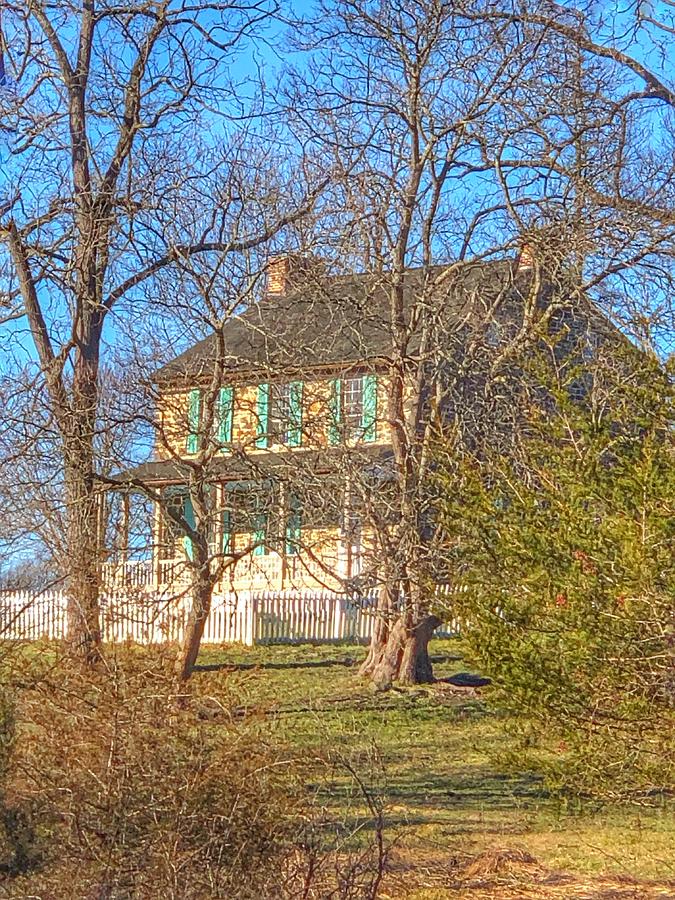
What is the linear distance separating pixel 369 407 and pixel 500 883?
24.2ft

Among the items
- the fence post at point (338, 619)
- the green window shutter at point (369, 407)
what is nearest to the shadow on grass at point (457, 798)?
the green window shutter at point (369, 407)

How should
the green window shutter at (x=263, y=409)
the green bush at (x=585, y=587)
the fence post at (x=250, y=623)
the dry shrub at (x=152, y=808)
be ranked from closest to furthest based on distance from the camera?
the green bush at (x=585, y=587) → the dry shrub at (x=152, y=808) → the green window shutter at (x=263, y=409) → the fence post at (x=250, y=623)

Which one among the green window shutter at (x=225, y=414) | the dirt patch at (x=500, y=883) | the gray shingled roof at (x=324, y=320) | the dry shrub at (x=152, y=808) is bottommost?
the dirt patch at (x=500, y=883)

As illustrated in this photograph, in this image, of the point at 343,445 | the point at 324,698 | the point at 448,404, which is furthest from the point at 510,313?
the point at 324,698

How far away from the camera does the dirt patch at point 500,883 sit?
730 cm

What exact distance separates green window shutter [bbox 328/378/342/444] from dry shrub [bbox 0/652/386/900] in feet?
24.5

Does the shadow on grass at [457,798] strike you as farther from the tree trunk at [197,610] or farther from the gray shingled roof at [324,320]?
the gray shingled roof at [324,320]

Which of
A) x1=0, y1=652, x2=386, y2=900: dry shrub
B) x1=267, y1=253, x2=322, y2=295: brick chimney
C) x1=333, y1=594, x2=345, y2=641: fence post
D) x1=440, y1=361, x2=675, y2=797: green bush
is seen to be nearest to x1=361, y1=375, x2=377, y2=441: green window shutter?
x1=267, y1=253, x2=322, y2=295: brick chimney

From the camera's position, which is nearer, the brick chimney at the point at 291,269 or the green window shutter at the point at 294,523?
the brick chimney at the point at 291,269

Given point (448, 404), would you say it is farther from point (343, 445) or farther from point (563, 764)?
point (563, 764)

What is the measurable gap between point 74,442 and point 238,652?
32.3 feet

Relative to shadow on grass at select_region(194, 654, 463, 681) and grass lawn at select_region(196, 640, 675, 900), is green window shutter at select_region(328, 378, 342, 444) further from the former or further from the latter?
shadow on grass at select_region(194, 654, 463, 681)

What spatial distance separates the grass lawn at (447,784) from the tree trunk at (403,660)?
327 mm

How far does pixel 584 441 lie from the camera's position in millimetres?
5953
